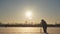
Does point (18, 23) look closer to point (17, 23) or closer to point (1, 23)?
point (17, 23)

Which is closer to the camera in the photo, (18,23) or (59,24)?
(59,24)

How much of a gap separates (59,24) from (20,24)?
6171 millimetres

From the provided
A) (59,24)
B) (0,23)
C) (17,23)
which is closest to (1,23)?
(0,23)

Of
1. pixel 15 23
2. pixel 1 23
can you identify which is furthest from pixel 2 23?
pixel 15 23

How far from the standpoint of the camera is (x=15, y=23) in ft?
82.1

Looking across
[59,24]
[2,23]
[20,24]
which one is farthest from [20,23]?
[59,24]

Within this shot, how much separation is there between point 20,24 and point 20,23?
0.16 metres

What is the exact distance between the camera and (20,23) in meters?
25.4

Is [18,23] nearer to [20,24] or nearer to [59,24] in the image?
[20,24]

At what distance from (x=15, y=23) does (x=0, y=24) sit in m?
2.62

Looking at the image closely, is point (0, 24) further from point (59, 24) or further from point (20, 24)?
point (59, 24)

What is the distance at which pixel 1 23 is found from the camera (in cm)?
2323

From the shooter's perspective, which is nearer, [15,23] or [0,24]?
[0,24]

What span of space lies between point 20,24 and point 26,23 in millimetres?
1209
